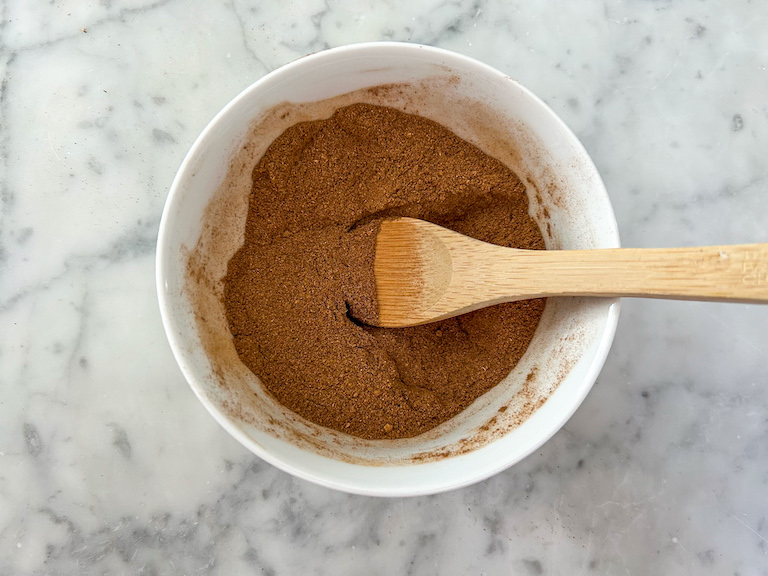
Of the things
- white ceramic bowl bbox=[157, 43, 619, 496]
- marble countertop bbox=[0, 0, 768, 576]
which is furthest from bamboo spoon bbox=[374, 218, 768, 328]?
marble countertop bbox=[0, 0, 768, 576]

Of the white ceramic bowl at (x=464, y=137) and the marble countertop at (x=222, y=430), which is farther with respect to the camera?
the marble countertop at (x=222, y=430)

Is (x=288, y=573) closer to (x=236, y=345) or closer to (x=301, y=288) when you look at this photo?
(x=236, y=345)

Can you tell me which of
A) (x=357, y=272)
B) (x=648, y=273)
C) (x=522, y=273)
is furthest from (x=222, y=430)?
(x=648, y=273)

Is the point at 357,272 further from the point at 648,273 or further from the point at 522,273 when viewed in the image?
the point at 648,273

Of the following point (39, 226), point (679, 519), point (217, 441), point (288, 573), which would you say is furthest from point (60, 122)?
point (679, 519)

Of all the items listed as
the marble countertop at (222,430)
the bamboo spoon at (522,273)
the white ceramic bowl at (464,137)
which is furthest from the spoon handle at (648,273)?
the marble countertop at (222,430)

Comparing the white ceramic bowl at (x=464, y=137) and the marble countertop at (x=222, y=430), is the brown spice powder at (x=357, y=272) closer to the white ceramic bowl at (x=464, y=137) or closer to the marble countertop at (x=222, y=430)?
the white ceramic bowl at (x=464, y=137)
